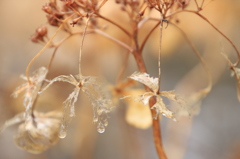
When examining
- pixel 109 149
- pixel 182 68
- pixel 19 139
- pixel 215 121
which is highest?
pixel 19 139

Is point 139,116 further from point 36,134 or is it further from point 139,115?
point 36,134

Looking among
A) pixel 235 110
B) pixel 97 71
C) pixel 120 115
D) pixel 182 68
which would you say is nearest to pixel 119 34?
pixel 97 71

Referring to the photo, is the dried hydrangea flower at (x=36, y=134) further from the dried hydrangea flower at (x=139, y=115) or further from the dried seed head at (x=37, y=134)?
the dried hydrangea flower at (x=139, y=115)

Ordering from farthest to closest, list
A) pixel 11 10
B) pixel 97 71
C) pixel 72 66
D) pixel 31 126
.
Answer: pixel 11 10 < pixel 72 66 < pixel 97 71 < pixel 31 126

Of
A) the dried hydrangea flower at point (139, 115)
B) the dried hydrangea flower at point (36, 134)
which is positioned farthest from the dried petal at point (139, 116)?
the dried hydrangea flower at point (36, 134)

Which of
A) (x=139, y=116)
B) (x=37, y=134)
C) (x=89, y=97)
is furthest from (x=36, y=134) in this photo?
(x=139, y=116)

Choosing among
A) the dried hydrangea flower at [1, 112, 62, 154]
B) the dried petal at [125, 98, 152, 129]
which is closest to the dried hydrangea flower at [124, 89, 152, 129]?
the dried petal at [125, 98, 152, 129]

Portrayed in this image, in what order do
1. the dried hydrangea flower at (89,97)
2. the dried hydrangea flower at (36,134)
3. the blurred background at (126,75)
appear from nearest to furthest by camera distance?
the dried hydrangea flower at (89,97) < the dried hydrangea flower at (36,134) < the blurred background at (126,75)

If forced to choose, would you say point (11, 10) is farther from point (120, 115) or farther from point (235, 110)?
point (235, 110)
